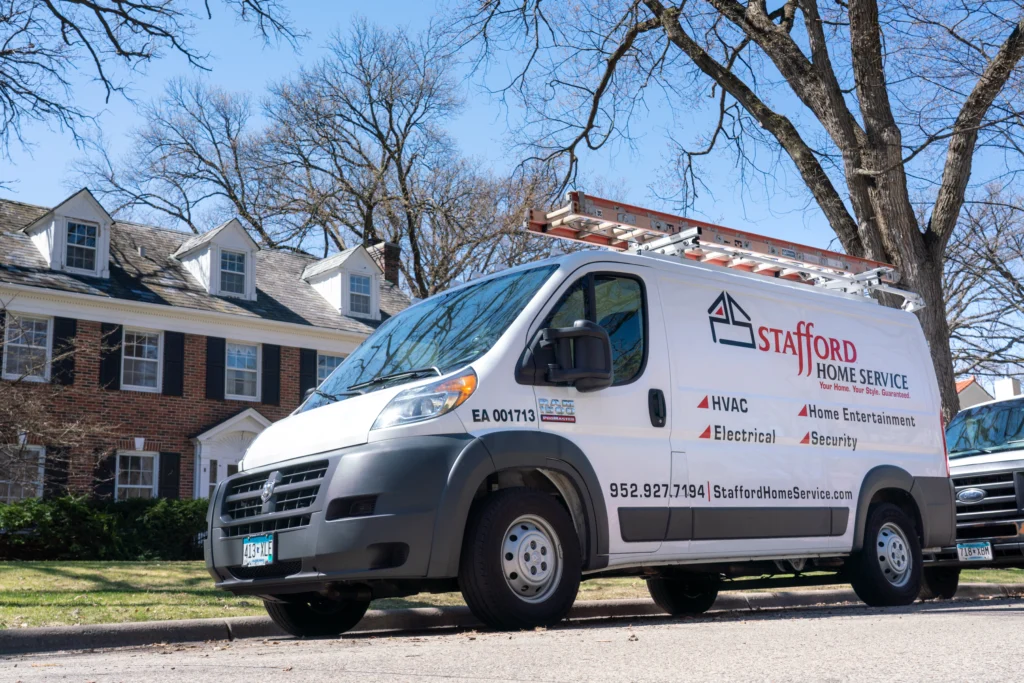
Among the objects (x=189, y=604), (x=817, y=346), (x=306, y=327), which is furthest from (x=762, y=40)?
(x=306, y=327)

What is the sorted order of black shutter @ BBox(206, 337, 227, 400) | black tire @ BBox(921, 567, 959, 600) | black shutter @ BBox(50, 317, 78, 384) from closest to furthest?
black tire @ BBox(921, 567, 959, 600) → black shutter @ BBox(50, 317, 78, 384) → black shutter @ BBox(206, 337, 227, 400)

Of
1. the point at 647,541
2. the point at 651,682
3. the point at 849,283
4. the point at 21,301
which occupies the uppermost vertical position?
the point at 21,301

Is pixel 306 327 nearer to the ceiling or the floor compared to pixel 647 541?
nearer to the ceiling

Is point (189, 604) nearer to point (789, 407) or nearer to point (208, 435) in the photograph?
point (789, 407)

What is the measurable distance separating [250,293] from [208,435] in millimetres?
4447

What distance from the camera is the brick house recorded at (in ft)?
77.7

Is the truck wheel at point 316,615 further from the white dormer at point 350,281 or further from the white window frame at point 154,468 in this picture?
the white dormer at point 350,281

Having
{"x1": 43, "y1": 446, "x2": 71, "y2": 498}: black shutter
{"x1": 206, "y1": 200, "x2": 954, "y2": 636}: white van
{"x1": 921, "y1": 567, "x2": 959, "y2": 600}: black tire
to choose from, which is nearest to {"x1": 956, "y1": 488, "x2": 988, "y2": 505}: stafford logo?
{"x1": 921, "y1": 567, "x2": 959, "y2": 600}: black tire

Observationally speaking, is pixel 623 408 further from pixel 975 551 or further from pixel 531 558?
pixel 975 551

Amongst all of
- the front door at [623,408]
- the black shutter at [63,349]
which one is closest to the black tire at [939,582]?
the front door at [623,408]

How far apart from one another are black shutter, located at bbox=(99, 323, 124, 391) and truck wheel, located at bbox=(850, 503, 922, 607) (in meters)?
19.4

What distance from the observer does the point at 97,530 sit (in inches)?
768

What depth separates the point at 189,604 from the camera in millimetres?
8945

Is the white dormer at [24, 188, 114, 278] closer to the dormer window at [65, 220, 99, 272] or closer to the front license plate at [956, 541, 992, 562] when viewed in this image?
the dormer window at [65, 220, 99, 272]
